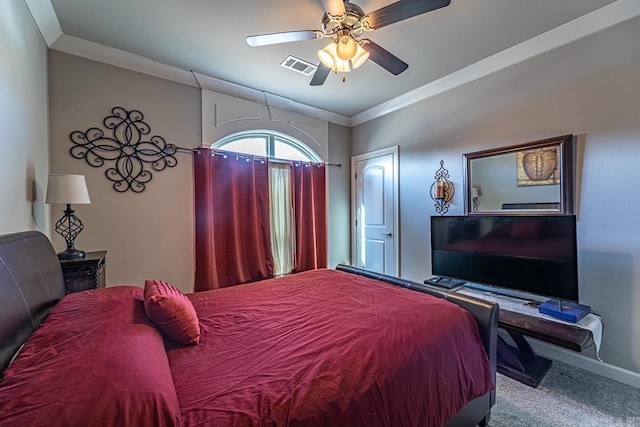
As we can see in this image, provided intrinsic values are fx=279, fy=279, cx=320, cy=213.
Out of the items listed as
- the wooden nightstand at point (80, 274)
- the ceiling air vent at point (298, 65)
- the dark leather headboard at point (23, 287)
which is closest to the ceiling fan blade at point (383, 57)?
the ceiling air vent at point (298, 65)

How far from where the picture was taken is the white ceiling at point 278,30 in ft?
6.86

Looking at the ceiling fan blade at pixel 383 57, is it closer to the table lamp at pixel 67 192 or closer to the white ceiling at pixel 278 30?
the white ceiling at pixel 278 30

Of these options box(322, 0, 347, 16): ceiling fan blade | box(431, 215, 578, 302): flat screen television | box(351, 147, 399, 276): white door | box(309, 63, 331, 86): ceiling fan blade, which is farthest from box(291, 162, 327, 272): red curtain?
box(322, 0, 347, 16): ceiling fan blade

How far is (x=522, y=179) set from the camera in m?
2.60

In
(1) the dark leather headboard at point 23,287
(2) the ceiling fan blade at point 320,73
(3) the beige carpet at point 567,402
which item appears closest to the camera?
(1) the dark leather headboard at point 23,287

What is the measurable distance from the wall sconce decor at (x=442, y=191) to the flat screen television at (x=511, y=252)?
1.05 feet

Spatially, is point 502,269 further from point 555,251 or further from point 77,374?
point 77,374

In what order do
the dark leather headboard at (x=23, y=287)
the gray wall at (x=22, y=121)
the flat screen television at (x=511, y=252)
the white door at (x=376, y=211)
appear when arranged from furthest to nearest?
the white door at (x=376, y=211) → the flat screen television at (x=511, y=252) → the gray wall at (x=22, y=121) → the dark leather headboard at (x=23, y=287)

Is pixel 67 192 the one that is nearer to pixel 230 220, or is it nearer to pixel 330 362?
pixel 230 220

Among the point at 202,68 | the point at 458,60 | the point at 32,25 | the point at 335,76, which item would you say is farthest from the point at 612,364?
the point at 32,25

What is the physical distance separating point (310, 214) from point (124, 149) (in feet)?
7.50

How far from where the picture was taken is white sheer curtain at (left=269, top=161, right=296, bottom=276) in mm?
3740

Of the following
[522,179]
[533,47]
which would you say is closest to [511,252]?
[522,179]

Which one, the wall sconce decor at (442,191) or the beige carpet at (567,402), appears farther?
the wall sconce decor at (442,191)
